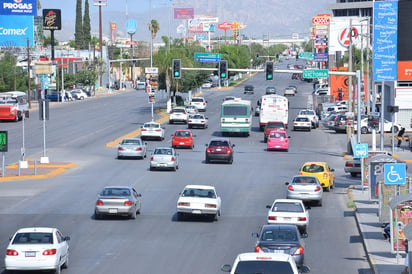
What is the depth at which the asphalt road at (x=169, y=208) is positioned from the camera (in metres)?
24.3

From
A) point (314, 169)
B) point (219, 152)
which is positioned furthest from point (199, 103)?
point (314, 169)

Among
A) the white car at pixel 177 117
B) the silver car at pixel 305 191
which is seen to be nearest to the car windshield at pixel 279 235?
the silver car at pixel 305 191

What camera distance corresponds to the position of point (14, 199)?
36500 millimetres

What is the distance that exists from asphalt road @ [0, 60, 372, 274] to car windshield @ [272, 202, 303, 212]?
118 cm

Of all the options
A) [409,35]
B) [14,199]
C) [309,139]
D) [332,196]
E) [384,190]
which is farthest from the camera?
[409,35]

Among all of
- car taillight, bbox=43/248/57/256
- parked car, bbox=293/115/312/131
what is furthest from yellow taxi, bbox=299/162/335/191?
parked car, bbox=293/115/312/131

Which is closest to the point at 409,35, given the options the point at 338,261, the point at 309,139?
the point at 309,139

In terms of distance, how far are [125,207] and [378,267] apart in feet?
36.6

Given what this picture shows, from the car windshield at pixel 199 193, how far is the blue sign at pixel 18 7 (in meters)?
107

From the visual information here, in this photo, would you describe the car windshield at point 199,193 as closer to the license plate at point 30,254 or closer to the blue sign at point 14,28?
the license plate at point 30,254

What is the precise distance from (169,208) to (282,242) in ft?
42.4

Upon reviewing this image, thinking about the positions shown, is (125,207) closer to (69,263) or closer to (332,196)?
(69,263)

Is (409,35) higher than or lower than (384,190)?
higher

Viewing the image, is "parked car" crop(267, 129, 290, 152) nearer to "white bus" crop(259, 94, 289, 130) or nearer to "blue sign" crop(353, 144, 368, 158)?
"white bus" crop(259, 94, 289, 130)
